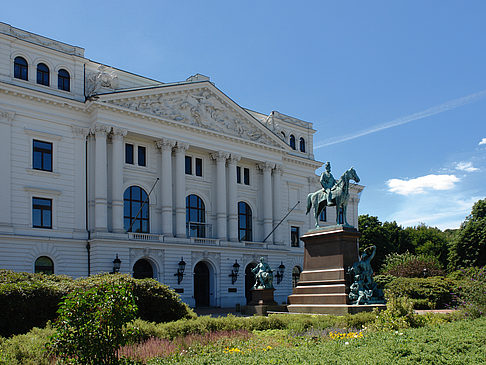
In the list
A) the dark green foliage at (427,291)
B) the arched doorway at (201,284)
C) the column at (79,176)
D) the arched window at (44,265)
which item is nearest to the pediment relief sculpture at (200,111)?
the column at (79,176)

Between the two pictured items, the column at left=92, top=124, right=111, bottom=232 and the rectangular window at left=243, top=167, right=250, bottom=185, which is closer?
the column at left=92, top=124, right=111, bottom=232

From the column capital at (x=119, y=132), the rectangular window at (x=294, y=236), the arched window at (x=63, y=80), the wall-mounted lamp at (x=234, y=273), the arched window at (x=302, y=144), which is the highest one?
the arched window at (x=63, y=80)

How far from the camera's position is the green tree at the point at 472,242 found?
181ft

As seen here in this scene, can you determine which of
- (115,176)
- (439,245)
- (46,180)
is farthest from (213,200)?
(439,245)

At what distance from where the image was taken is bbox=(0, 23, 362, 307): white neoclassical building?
40.8m

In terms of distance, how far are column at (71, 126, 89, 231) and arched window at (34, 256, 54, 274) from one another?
3.37 meters

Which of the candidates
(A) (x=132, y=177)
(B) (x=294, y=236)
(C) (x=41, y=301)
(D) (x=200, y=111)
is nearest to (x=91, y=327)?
(C) (x=41, y=301)

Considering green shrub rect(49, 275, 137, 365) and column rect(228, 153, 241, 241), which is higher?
column rect(228, 153, 241, 241)

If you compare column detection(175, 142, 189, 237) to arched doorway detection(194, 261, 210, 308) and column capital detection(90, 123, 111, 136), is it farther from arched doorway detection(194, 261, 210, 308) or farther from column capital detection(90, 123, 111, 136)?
column capital detection(90, 123, 111, 136)

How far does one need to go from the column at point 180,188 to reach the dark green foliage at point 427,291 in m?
19.7

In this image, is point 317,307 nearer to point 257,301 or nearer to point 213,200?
point 257,301

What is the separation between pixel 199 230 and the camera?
51.1 metres

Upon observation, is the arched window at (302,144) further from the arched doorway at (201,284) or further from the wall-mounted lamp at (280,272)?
Result: the arched doorway at (201,284)

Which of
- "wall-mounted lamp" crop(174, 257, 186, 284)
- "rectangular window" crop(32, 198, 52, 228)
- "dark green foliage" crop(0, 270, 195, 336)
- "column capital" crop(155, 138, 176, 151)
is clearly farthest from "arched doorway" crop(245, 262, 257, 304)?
"dark green foliage" crop(0, 270, 195, 336)
